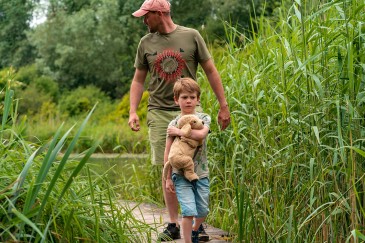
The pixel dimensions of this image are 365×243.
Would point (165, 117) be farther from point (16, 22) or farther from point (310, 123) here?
point (16, 22)

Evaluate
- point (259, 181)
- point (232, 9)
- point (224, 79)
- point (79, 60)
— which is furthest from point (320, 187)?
point (79, 60)

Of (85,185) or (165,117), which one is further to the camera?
(165,117)

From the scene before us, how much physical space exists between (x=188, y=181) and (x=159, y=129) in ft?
2.46

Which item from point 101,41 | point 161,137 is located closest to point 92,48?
point 101,41

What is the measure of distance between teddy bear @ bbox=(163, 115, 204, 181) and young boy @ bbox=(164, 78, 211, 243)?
0.04 m

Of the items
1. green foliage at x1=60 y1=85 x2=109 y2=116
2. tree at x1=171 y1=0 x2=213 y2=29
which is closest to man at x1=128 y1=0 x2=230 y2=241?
green foliage at x1=60 y1=85 x2=109 y2=116

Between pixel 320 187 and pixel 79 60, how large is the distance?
3073cm

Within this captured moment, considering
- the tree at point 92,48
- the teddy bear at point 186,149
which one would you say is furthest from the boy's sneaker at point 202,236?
the tree at point 92,48

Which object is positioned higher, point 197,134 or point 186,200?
point 197,134

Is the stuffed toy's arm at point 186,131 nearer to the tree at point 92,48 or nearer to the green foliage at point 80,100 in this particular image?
the green foliage at point 80,100

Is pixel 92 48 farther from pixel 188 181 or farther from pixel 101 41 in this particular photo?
pixel 188 181

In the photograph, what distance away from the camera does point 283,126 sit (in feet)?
15.1

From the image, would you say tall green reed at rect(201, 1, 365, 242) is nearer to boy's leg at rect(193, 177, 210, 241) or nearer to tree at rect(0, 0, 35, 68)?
boy's leg at rect(193, 177, 210, 241)

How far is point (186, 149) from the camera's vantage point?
4.48 metres
